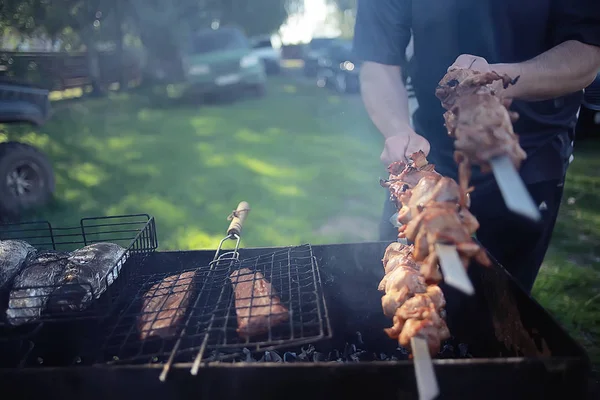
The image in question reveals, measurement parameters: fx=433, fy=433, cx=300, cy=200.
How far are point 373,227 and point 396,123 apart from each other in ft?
9.41

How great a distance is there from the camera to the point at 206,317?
2.01 meters

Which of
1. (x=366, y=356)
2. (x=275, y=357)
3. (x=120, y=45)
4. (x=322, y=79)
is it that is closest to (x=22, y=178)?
(x=275, y=357)

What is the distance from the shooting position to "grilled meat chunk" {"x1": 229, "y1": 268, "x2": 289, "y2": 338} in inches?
70.5

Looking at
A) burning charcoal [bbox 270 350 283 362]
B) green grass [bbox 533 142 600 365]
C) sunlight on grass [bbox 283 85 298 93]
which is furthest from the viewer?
sunlight on grass [bbox 283 85 298 93]

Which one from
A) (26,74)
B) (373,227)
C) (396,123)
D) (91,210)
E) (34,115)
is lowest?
(396,123)

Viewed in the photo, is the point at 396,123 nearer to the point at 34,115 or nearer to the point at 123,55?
the point at 34,115

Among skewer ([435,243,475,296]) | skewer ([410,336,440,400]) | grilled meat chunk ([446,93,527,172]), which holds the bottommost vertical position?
skewer ([410,336,440,400])

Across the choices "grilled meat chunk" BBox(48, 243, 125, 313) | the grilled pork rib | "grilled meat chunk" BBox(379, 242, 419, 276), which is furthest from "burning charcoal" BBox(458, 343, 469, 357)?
"grilled meat chunk" BBox(48, 243, 125, 313)

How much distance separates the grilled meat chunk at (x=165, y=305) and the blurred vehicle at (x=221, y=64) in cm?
1264

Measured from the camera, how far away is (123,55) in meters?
16.6

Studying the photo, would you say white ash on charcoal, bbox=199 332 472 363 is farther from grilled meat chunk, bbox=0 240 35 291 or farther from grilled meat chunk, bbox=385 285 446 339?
grilled meat chunk, bbox=0 240 35 291

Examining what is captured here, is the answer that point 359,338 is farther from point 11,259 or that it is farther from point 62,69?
point 62,69

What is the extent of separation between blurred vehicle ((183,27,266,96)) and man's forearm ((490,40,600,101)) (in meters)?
12.9

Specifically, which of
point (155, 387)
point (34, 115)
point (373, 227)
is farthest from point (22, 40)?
point (155, 387)
